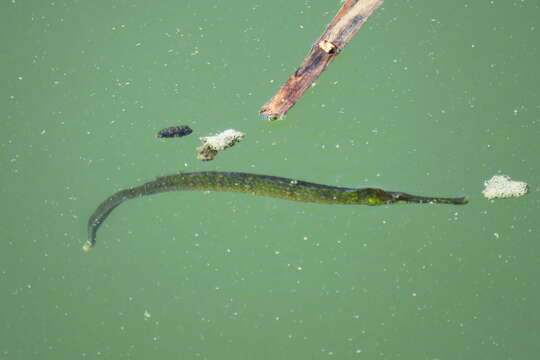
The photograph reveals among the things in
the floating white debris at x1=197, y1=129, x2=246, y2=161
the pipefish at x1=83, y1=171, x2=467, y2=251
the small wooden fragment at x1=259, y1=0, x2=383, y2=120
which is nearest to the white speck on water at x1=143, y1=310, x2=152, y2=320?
the pipefish at x1=83, y1=171, x2=467, y2=251

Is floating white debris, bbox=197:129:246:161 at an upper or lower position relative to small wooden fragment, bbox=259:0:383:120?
lower

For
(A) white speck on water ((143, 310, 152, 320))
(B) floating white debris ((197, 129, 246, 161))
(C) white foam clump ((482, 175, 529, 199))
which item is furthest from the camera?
(A) white speck on water ((143, 310, 152, 320))

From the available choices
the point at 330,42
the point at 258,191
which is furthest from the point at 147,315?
the point at 330,42

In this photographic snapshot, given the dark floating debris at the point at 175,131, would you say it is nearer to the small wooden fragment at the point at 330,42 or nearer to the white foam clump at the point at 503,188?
the small wooden fragment at the point at 330,42

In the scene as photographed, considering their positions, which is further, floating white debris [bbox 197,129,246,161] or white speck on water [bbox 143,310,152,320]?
white speck on water [bbox 143,310,152,320]

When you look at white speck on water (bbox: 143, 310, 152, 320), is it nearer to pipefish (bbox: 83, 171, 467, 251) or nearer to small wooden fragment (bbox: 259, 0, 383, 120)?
pipefish (bbox: 83, 171, 467, 251)

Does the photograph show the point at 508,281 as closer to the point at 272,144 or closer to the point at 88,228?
the point at 272,144

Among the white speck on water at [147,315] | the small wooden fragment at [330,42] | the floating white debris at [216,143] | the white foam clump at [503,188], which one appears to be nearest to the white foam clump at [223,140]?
the floating white debris at [216,143]
